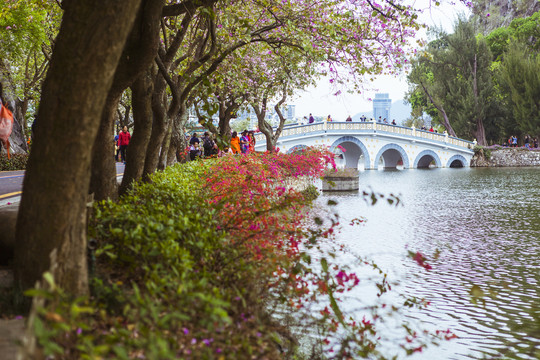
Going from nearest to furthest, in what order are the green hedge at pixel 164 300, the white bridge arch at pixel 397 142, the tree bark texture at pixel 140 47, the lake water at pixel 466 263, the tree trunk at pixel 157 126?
1. the green hedge at pixel 164 300
2. the tree bark texture at pixel 140 47
3. the lake water at pixel 466 263
4. the tree trunk at pixel 157 126
5. the white bridge arch at pixel 397 142

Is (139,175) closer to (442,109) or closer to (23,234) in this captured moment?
(23,234)

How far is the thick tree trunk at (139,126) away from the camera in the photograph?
757 centimetres

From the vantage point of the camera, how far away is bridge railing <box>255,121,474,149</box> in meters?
45.7

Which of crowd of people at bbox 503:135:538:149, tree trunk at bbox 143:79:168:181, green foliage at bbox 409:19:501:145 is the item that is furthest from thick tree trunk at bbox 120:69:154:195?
crowd of people at bbox 503:135:538:149

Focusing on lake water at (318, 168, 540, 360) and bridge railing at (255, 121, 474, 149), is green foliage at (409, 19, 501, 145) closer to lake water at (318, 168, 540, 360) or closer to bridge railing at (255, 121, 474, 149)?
bridge railing at (255, 121, 474, 149)

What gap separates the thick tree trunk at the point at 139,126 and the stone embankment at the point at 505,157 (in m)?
45.9

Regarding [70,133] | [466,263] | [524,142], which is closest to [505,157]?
[524,142]

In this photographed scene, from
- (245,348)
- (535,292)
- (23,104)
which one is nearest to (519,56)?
(23,104)

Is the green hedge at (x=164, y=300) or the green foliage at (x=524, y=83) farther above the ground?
the green foliage at (x=524, y=83)

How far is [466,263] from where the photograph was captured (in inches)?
368

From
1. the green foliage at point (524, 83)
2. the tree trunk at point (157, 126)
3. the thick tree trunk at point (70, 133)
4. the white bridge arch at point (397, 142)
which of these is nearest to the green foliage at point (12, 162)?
the tree trunk at point (157, 126)

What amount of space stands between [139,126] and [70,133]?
15.5 feet

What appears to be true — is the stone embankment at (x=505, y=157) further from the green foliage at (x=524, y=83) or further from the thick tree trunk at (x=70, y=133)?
the thick tree trunk at (x=70, y=133)

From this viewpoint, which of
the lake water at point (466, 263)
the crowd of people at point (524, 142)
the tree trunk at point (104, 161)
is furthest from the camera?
the crowd of people at point (524, 142)
